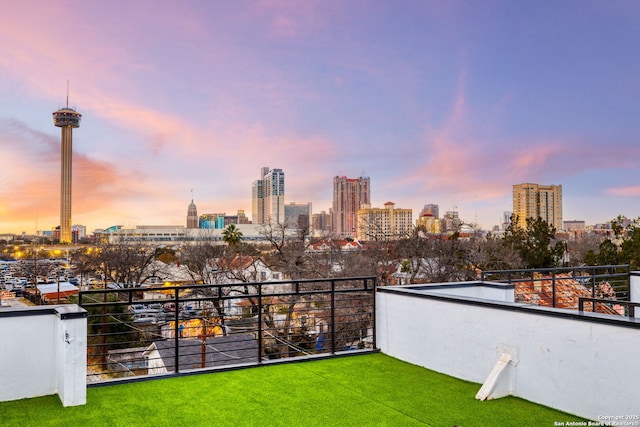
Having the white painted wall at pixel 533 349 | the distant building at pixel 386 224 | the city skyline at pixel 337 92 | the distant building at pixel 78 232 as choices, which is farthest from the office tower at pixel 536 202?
the distant building at pixel 78 232

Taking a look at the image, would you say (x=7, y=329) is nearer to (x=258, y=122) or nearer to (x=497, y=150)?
(x=258, y=122)

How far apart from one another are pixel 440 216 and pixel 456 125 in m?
11.4

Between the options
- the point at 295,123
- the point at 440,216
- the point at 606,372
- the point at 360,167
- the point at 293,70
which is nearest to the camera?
the point at 606,372

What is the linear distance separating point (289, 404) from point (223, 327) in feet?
36.6

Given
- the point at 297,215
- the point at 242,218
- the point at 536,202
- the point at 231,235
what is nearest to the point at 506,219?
the point at 536,202

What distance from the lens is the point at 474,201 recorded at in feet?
97.6

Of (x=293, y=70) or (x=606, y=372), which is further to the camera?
(x=293, y=70)

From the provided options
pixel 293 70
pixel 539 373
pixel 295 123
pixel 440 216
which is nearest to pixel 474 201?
pixel 440 216

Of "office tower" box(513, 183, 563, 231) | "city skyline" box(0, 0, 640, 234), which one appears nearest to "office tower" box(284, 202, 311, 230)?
"city skyline" box(0, 0, 640, 234)

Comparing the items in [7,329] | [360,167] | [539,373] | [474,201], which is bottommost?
[539,373]

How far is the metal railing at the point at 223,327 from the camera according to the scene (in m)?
4.64

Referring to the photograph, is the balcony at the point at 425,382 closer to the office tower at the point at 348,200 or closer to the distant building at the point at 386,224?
the distant building at the point at 386,224

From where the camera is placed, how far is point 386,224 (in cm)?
3000

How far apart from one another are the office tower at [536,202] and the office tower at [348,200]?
1170 centimetres
